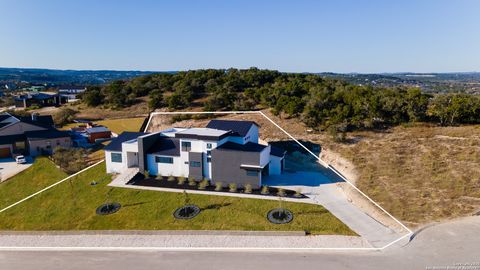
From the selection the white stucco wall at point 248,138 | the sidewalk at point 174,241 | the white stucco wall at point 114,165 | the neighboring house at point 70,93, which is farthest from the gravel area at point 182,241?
the neighboring house at point 70,93

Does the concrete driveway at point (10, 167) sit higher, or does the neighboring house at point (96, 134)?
the neighboring house at point (96, 134)

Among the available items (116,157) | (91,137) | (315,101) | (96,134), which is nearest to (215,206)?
(116,157)

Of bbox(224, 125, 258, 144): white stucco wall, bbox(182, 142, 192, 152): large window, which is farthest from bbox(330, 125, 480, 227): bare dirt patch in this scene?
bbox(182, 142, 192, 152): large window

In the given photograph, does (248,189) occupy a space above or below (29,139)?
below

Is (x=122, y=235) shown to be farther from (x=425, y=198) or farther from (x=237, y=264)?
(x=425, y=198)

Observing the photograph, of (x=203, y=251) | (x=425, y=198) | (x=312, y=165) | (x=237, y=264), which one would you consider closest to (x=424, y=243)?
(x=425, y=198)

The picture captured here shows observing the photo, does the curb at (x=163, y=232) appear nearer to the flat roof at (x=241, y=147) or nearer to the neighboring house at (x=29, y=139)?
the flat roof at (x=241, y=147)

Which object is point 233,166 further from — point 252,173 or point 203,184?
point 203,184
